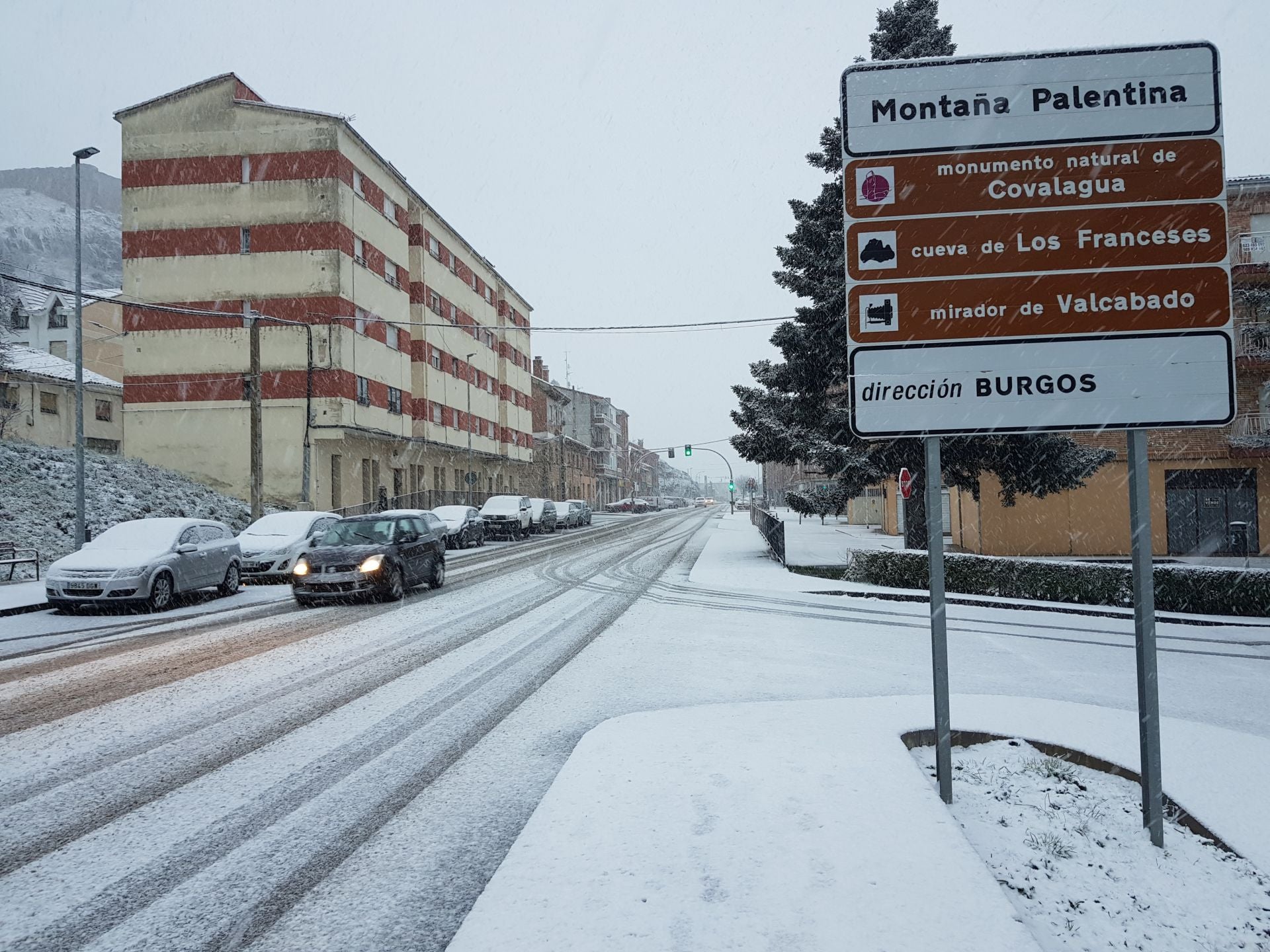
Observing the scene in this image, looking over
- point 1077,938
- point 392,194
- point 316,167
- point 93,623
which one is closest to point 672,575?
point 93,623

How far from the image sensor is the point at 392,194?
39.6m

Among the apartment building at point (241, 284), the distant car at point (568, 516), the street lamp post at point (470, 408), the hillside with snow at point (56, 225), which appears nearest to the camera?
the apartment building at point (241, 284)

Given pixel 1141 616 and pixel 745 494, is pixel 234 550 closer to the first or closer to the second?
pixel 1141 616

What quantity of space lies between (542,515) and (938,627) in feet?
122

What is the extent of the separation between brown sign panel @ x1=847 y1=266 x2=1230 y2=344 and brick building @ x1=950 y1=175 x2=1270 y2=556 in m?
21.6

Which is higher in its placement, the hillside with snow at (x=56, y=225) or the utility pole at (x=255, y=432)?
the hillside with snow at (x=56, y=225)

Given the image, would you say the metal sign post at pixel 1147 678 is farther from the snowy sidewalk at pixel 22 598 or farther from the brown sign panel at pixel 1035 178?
the snowy sidewalk at pixel 22 598

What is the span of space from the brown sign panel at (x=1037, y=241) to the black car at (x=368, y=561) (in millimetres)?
10789

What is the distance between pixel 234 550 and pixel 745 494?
187651 millimetres

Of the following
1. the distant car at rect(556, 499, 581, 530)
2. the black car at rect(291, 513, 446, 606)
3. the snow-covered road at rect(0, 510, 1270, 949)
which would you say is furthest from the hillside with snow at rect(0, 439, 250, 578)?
the distant car at rect(556, 499, 581, 530)

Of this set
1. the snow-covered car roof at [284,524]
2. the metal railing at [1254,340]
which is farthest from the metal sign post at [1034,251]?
the metal railing at [1254,340]

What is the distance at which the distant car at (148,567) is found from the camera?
12.6 m

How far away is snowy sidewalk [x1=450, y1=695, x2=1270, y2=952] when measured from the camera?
284 centimetres

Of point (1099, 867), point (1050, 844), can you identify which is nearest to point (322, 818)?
point (1050, 844)
